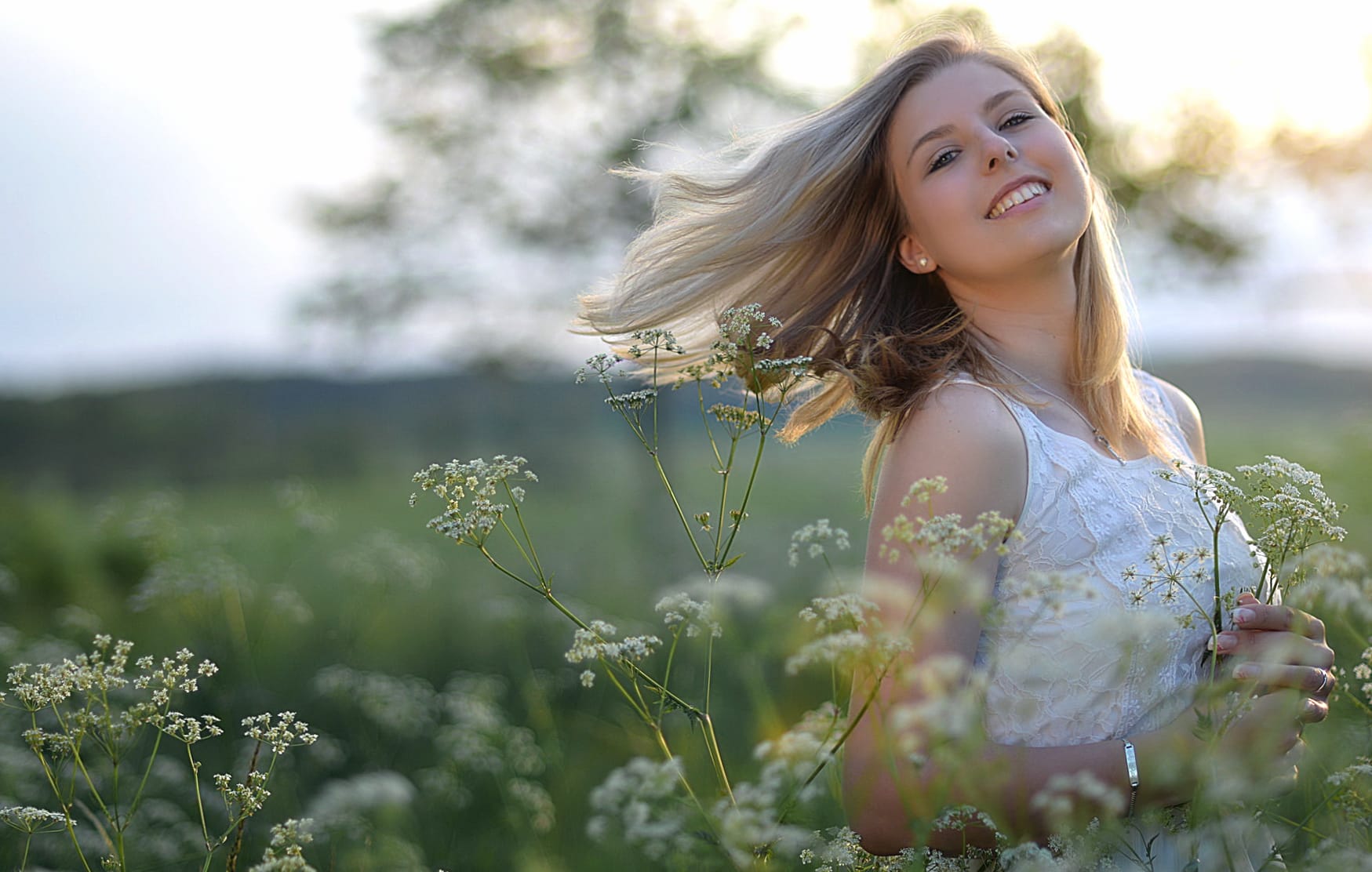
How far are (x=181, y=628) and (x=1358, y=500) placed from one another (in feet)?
27.3

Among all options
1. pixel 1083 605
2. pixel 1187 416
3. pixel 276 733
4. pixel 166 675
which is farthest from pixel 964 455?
pixel 166 675

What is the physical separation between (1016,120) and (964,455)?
1134 mm

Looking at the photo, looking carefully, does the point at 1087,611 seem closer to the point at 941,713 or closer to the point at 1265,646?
the point at 1265,646

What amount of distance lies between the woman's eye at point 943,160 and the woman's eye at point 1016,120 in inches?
6.2

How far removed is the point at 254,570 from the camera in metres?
9.42

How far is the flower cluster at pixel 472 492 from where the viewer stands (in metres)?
2.15

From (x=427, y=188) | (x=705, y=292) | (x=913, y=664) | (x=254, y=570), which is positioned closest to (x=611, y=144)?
(x=427, y=188)

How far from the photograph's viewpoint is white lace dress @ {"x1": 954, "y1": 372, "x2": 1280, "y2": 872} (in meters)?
2.46

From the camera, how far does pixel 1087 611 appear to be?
2.47m

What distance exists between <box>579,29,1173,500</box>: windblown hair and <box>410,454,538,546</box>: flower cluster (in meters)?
1.06

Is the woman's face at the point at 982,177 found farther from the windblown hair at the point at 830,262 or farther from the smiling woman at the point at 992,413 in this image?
the windblown hair at the point at 830,262

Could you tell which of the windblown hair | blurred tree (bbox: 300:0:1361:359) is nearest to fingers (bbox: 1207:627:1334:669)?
the windblown hair

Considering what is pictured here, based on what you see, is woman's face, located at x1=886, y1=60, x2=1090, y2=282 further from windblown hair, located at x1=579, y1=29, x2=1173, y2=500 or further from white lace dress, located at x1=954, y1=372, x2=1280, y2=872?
white lace dress, located at x1=954, y1=372, x2=1280, y2=872

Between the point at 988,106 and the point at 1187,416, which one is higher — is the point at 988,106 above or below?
above
